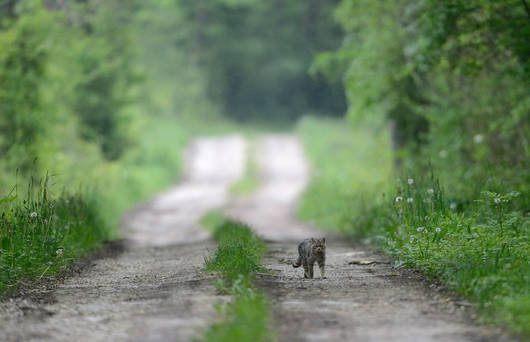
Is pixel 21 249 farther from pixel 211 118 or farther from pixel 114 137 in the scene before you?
pixel 211 118

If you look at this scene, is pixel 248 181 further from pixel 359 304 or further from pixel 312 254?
pixel 359 304

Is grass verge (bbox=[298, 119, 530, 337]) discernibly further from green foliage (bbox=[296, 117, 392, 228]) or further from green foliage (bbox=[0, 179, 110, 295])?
green foliage (bbox=[0, 179, 110, 295])

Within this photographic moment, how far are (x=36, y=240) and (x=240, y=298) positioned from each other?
152 inches

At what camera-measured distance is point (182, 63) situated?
58.8 metres

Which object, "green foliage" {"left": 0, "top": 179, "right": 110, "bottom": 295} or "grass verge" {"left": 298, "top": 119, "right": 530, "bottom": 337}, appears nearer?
"grass verge" {"left": 298, "top": 119, "right": 530, "bottom": 337}

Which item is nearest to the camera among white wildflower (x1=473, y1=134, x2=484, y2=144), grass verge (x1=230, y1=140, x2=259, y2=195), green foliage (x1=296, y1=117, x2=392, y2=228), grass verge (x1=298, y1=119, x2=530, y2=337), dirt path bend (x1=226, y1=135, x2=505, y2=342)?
dirt path bend (x1=226, y1=135, x2=505, y2=342)

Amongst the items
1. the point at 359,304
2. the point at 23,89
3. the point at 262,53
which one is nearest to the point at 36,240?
the point at 359,304

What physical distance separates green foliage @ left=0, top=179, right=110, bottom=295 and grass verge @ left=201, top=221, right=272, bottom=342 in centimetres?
Answer: 221

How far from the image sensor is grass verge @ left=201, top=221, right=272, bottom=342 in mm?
5496

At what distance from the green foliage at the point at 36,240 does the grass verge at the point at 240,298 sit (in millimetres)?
2213

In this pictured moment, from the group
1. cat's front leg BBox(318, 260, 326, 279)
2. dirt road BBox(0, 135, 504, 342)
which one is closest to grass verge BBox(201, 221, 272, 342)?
dirt road BBox(0, 135, 504, 342)

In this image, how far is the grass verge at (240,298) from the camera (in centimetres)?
550

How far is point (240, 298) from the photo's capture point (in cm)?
676

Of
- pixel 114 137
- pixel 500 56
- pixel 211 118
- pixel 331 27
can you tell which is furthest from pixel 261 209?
pixel 331 27
